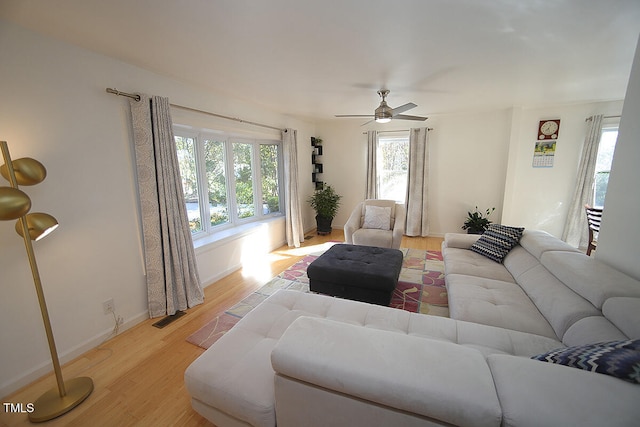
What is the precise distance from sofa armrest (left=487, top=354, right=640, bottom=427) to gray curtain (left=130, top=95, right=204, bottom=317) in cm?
257

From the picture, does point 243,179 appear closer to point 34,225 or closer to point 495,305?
point 34,225

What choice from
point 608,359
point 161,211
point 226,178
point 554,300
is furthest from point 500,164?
point 161,211

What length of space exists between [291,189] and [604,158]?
16.0ft

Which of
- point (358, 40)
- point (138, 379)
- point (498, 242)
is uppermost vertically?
point (358, 40)

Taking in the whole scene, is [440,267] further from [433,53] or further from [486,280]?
[433,53]

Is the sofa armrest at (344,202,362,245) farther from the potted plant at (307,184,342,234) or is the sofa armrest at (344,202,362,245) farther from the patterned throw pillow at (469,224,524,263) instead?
the patterned throw pillow at (469,224,524,263)

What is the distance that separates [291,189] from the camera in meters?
4.33

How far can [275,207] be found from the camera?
4684 mm

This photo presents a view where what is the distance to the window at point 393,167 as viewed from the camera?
5029mm

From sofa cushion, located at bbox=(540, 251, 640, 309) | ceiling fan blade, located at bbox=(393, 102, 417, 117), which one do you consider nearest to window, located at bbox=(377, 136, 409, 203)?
ceiling fan blade, located at bbox=(393, 102, 417, 117)

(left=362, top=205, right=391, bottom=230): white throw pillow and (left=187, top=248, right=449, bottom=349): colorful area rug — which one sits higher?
(left=362, top=205, right=391, bottom=230): white throw pillow

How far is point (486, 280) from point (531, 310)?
0.44 m

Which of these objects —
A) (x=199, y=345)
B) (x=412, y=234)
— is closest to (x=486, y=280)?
(x=199, y=345)

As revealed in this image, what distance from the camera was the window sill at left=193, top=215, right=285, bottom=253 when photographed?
2.96m
